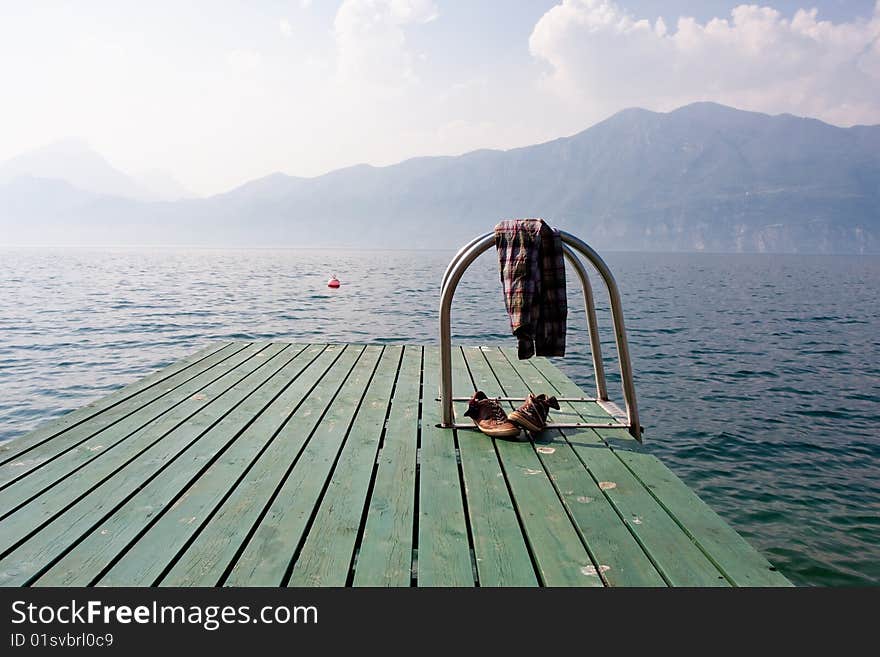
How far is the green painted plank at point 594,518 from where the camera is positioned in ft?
7.97

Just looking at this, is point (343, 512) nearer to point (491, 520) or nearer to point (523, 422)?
point (491, 520)

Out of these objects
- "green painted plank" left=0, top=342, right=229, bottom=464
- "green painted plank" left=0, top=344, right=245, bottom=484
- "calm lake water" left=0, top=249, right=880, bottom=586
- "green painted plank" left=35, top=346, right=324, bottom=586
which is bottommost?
"calm lake water" left=0, top=249, right=880, bottom=586

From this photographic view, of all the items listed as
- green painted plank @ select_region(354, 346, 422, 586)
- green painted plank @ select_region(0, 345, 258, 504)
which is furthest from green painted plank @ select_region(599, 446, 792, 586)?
green painted plank @ select_region(0, 345, 258, 504)

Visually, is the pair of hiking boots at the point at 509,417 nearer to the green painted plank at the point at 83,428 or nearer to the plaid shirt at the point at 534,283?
the plaid shirt at the point at 534,283

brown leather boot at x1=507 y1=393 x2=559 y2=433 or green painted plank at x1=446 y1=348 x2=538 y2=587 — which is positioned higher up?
brown leather boot at x1=507 y1=393 x2=559 y2=433

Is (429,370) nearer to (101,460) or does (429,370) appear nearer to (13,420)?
(101,460)

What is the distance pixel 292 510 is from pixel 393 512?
0.49 metres

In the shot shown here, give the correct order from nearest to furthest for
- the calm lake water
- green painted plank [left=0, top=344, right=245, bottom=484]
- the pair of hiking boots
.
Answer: green painted plank [left=0, top=344, right=245, bottom=484]
the pair of hiking boots
the calm lake water

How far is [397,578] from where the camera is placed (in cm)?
235

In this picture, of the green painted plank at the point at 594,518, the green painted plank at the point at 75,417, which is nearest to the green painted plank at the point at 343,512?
the green painted plank at the point at 594,518

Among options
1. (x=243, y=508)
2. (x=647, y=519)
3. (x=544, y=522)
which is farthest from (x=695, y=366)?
(x=243, y=508)

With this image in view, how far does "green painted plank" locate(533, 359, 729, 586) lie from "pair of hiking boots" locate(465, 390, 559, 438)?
0.81 feet

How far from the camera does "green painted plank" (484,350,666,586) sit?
2.43 m

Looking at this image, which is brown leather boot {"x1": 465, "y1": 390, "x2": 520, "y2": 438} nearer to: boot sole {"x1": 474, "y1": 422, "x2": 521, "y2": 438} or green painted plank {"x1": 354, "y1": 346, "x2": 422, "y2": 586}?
boot sole {"x1": 474, "y1": 422, "x2": 521, "y2": 438}
